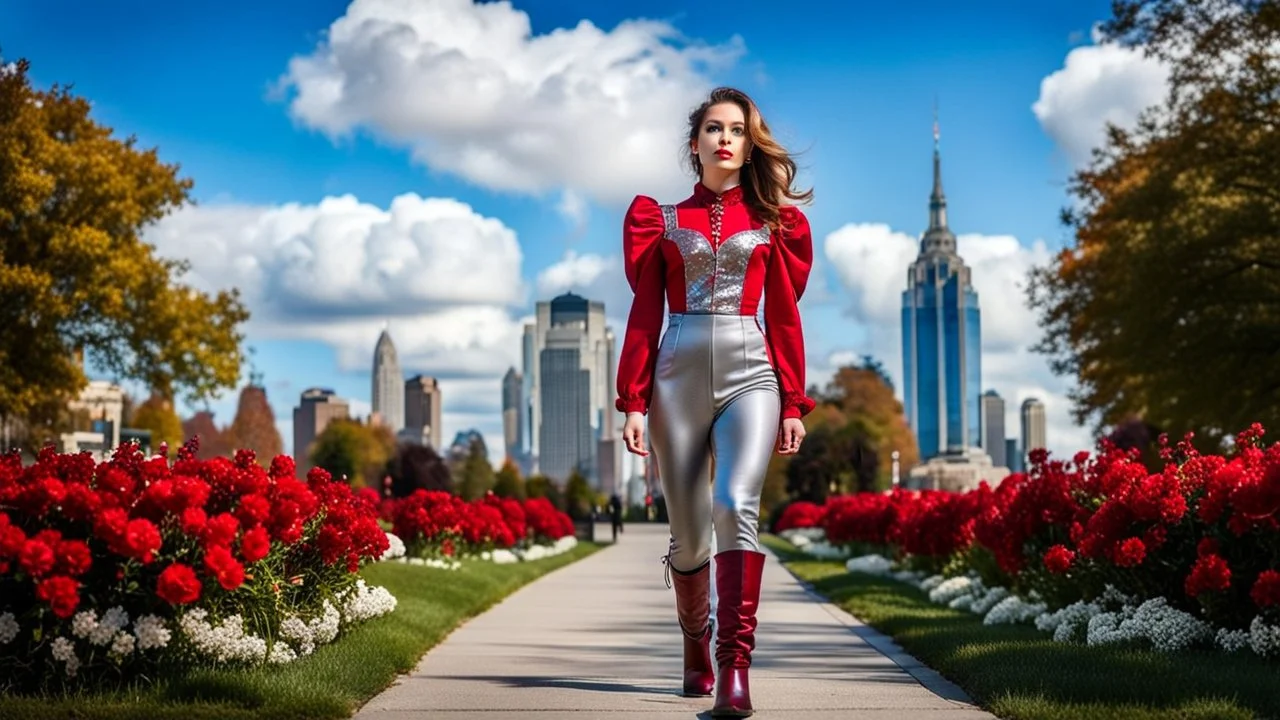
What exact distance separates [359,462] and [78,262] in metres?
90.4

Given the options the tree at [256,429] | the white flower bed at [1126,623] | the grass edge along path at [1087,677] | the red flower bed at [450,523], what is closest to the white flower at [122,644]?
the grass edge along path at [1087,677]

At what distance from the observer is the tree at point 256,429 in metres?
109

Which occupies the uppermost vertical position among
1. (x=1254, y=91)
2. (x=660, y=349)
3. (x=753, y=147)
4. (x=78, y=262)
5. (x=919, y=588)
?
(x=1254, y=91)

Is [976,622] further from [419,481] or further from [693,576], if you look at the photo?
[419,481]

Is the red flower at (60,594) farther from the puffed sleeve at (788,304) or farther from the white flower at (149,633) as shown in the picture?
the puffed sleeve at (788,304)

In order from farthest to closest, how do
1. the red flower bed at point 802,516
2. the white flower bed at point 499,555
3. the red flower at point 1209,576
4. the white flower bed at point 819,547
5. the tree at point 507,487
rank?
the tree at point 507,487 < the red flower bed at point 802,516 < the white flower bed at point 819,547 < the white flower bed at point 499,555 < the red flower at point 1209,576

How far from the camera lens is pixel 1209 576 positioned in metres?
9.20

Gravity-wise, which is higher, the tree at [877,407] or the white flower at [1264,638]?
the tree at [877,407]

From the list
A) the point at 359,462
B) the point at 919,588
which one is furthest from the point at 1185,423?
the point at 359,462

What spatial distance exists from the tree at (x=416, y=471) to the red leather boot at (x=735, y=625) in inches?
3677

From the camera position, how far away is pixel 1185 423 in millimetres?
32156

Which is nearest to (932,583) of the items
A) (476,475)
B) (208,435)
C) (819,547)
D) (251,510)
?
(251,510)

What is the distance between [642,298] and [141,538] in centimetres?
231

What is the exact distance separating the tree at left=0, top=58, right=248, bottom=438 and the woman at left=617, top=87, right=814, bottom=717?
2708 centimetres
